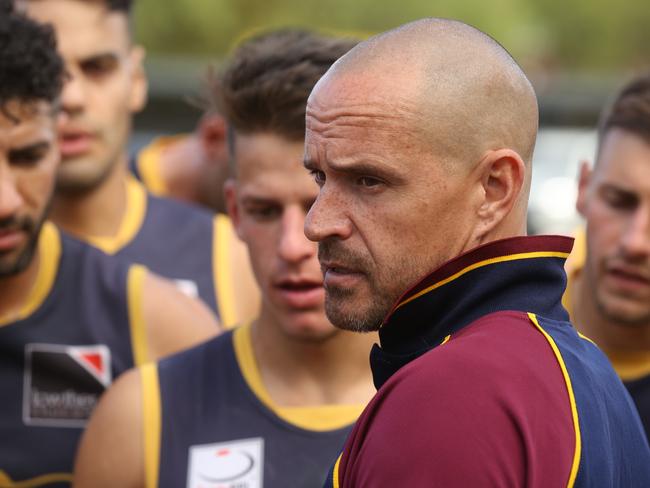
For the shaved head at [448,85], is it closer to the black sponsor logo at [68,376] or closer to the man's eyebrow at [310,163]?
the man's eyebrow at [310,163]

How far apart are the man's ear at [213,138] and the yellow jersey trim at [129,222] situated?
97 centimetres

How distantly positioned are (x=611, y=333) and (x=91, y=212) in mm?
2207

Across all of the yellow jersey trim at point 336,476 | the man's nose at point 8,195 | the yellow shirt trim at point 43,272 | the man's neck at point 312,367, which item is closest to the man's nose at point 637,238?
the man's neck at point 312,367

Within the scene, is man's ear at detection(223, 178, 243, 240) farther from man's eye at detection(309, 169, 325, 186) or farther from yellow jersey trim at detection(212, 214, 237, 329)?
man's eye at detection(309, 169, 325, 186)

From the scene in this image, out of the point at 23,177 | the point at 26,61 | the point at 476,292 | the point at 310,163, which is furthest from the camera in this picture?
the point at 26,61

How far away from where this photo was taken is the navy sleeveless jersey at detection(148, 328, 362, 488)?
12.4ft

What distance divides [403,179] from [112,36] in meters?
3.68

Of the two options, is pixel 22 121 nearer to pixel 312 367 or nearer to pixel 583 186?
pixel 312 367

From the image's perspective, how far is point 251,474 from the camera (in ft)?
12.5

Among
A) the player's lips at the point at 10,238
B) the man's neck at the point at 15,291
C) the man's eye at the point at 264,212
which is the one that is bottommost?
the man's neck at the point at 15,291

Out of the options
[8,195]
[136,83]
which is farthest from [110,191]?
[8,195]

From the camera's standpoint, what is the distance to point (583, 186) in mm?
5207

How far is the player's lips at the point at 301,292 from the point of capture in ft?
12.9

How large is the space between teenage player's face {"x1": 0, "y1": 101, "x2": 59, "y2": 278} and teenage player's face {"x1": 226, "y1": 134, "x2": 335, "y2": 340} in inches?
31.5
